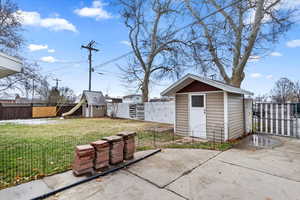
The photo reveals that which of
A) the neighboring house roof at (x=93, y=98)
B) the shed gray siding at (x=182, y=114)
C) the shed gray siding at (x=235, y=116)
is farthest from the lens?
the neighboring house roof at (x=93, y=98)

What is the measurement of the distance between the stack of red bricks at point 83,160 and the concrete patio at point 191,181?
187mm

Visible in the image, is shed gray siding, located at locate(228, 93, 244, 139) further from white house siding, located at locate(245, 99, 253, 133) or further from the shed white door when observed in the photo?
the shed white door

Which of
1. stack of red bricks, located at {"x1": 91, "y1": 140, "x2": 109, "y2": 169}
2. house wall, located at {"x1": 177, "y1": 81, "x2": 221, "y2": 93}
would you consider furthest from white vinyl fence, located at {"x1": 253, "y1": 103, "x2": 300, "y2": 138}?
stack of red bricks, located at {"x1": 91, "y1": 140, "x2": 109, "y2": 169}

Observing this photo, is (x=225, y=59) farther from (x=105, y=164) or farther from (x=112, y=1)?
(x=105, y=164)

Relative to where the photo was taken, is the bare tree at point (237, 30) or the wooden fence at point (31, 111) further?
the wooden fence at point (31, 111)

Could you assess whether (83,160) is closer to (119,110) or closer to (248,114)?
(248,114)

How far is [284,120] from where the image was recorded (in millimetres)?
6461

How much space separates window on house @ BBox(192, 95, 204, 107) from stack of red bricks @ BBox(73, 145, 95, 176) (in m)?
4.64

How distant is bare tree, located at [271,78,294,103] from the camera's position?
14.6m

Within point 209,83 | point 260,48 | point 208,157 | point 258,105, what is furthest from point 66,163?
point 260,48

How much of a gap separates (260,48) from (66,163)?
456 inches

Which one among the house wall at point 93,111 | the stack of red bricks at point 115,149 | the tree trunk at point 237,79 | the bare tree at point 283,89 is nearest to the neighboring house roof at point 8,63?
the stack of red bricks at point 115,149

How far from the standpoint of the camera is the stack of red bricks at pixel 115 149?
10.9 ft

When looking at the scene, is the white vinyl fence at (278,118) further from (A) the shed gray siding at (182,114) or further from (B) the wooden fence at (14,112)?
(B) the wooden fence at (14,112)
